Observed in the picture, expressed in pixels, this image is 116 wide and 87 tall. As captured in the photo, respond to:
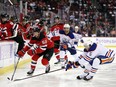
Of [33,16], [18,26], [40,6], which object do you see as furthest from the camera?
[40,6]

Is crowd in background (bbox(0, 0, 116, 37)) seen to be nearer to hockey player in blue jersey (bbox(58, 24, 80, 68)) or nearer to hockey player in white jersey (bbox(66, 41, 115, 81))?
hockey player in blue jersey (bbox(58, 24, 80, 68))

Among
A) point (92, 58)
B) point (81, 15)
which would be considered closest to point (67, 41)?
point (92, 58)

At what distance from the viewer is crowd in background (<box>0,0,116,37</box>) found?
11469mm

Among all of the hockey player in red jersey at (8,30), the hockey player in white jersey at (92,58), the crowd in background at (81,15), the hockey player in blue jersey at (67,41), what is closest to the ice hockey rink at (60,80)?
the hockey player in white jersey at (92,58)

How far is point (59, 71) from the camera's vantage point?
260 inches

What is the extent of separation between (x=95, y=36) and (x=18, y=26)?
504cm

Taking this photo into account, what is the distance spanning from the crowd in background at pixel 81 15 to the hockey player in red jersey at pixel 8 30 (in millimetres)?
3303

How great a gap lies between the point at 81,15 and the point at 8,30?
5.73 metres

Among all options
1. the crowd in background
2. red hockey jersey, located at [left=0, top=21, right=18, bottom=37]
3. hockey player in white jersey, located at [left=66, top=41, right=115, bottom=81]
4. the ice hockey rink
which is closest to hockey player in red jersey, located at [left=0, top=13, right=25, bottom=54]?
red hockey jersey, located at [left=0, top=21, right=18, bottom=37]

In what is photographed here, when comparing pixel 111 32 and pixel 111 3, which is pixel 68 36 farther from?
pixel 111 3

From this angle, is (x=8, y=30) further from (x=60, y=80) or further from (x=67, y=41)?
(x=60, y=80)

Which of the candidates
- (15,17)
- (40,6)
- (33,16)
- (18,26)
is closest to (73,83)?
(18,26)

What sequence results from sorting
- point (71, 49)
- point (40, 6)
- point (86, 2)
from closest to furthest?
point (71, 49) → point (40, 6) → point (86, 2)

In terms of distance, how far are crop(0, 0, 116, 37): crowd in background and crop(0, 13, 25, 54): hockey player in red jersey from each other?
130 inches
